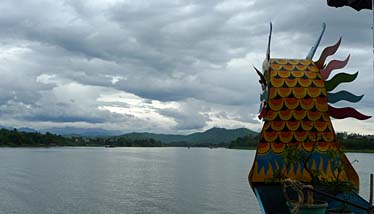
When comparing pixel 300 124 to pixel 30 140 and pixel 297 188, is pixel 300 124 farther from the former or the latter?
pixel 30 140

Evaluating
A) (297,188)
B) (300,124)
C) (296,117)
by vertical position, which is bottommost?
(297,188)

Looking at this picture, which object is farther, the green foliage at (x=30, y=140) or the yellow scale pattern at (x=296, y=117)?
the green foliage at (x=30, y=140)

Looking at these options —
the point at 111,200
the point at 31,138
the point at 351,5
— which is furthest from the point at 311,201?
the point at 31,138

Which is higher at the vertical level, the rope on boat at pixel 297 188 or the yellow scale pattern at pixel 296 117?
the yellow scale pattern at pixel 296 117

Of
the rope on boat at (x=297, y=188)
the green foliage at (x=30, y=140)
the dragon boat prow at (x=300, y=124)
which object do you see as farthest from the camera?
the green foliage at (x=30, y=140)

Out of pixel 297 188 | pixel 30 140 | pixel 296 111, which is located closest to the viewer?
pixel 297 188

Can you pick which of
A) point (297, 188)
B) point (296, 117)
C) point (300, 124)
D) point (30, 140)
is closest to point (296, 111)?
point (296, 117)

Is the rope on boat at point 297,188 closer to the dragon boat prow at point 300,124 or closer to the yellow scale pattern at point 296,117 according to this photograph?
Result: the dragon boat prow at point 300,124

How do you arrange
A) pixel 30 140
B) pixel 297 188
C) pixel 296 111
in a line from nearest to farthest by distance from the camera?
pixel 297 188
pixel 296 111
pixel 30 140

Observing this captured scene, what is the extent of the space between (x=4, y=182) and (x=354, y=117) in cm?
2882

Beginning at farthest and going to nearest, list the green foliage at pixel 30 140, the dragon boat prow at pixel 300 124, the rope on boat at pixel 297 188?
the green foliage at pixel 30 140 < the dragon boat prow at pixel 300 124 < the rope on boat at pixel 297 188

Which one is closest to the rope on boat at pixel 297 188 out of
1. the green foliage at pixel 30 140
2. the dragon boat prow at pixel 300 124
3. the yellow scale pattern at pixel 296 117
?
the dragon boat prow at pixel 300 124

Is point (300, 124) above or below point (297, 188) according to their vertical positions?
above

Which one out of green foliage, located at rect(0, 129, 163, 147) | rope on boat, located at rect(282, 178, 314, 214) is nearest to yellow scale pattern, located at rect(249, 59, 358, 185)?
rope on boat, located at rect(282, 178, 314, 214)
